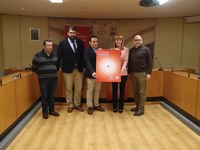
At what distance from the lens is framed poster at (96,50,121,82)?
3.48 meters

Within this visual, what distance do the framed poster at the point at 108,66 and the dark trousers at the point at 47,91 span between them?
793 mm

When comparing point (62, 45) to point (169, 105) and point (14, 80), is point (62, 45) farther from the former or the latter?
point (169, 105)

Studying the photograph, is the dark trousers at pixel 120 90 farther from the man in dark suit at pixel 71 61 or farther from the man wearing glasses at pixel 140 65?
the man in dark suit at pixel 71 61

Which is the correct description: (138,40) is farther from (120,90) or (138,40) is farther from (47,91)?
(47,91)

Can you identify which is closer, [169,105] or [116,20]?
[169,105]

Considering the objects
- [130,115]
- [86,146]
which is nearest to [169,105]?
[130,115]

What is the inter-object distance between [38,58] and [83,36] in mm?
3564

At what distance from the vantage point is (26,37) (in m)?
6.32

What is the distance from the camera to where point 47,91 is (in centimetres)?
348

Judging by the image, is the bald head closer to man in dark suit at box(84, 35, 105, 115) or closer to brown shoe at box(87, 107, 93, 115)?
man in dark suit at box(84, 35, 105, 115)

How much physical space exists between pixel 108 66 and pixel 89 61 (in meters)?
0.35

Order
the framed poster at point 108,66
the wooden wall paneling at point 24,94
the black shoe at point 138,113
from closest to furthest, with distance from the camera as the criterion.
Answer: the wooden wall paneling at point 24,94
the framed poster at point 108,66
the black shoe at point 138,113

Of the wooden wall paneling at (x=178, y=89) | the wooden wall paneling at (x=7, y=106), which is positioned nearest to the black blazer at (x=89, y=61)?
the wooden wall paneling at (x=7, y=106)

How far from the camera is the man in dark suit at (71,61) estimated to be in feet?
11.8
